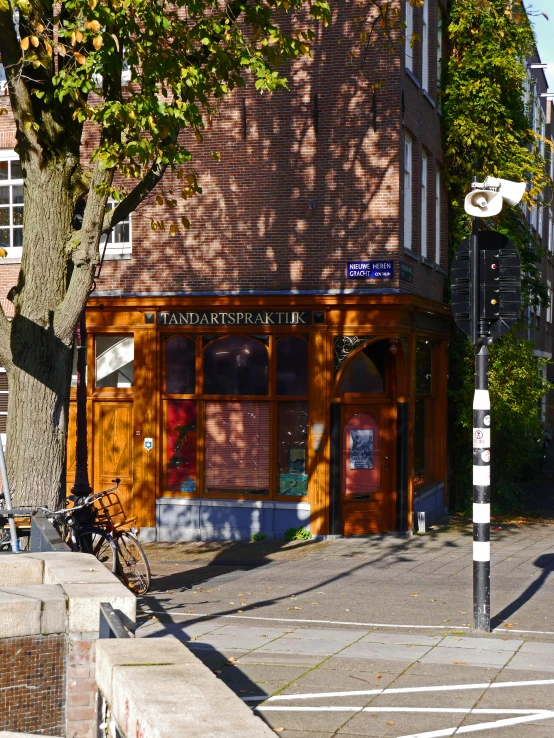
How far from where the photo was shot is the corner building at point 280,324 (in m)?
17.0

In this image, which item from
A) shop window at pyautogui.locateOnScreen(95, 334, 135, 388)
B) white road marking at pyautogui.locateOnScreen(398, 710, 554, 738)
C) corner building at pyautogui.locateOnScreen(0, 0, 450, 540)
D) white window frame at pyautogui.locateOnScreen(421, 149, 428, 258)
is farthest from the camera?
white window frame at pyautogui.locateOnScreen(421, 149, 428, 258)

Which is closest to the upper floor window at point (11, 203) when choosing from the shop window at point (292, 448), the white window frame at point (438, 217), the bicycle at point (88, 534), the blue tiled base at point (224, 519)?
the blue tiled base at point (224, 519)

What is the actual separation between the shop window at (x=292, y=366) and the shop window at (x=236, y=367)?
0.25 metres

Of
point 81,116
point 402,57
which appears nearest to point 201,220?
point 402,57

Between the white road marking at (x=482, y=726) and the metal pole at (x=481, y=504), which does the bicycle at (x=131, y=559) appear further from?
the white road marking at (x=482, y=726)

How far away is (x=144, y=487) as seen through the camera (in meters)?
17.9

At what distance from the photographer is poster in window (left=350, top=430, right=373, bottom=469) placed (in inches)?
687

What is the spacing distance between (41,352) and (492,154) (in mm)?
12188

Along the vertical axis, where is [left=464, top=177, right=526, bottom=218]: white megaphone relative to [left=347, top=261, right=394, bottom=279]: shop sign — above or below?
below

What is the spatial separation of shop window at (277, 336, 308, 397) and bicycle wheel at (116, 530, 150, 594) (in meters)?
5.95

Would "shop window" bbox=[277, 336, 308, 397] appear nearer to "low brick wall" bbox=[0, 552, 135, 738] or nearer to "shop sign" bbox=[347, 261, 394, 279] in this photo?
"shop sign" bbox=[347, 261, 394, 279]

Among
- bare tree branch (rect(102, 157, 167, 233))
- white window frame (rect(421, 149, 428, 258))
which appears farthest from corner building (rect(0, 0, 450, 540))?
bare tree branch (rect(102, 157, 167, 233))

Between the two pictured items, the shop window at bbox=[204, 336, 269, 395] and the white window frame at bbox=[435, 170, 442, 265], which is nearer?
the shop window at bbox=[204, 336, 269, 395]

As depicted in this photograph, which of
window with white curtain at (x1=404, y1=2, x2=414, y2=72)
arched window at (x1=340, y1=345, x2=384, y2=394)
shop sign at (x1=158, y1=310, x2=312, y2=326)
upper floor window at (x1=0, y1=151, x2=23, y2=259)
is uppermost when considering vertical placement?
window with white curtain at (x1=404, y1=2, x2=414, y2=72)
